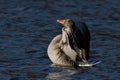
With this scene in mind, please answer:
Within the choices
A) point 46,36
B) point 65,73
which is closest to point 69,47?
point 65,73

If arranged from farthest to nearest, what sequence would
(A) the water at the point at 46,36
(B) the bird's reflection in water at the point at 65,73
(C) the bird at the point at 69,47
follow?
A: (C) the bird at the point at 69,47
(A) the water at the point at 46,36
(B) the bird's reflection in water at the point at 65,73

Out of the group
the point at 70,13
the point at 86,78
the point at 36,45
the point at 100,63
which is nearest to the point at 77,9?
the point at 70,13

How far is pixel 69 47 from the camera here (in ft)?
49.8

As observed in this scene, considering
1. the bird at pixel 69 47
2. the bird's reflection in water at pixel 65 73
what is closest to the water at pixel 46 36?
the bird's reflection in water at pixel 65 73

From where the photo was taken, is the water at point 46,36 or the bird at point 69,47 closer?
the water at point 46,36

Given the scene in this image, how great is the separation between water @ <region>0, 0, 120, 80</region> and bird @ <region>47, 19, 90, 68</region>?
27 centimetres

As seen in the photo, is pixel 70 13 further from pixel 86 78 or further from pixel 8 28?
pixel 86 78

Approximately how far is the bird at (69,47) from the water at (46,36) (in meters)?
0.27

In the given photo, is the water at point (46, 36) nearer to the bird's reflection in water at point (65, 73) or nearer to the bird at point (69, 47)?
the bird's reflection in water at point (65, 73)

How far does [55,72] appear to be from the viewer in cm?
1443

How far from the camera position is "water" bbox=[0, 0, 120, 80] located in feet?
47.0

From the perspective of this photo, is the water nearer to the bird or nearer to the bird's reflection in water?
the bird's reflection in water

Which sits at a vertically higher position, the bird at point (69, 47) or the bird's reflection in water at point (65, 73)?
the bird at point (69, 47)

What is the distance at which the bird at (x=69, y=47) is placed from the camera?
49.2ft
